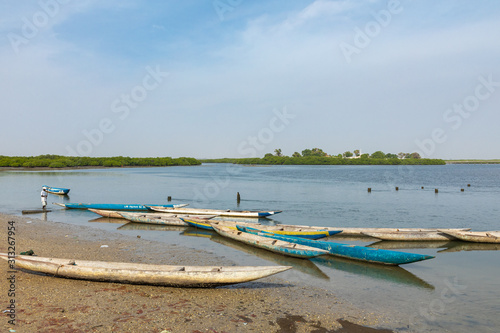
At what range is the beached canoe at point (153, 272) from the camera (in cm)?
976

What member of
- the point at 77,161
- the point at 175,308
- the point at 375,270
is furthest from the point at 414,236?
the point at 77,161

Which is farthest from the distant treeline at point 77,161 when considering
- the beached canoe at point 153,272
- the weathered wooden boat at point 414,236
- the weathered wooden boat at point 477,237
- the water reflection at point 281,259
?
the weathered wooden boat at point 477,237

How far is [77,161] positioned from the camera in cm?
13325

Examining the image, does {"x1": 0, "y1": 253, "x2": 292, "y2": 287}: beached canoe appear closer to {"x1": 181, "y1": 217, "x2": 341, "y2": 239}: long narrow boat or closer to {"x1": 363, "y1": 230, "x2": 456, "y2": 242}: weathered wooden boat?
{"x1": 181, "y1": 217, "x2": 341, "y2": 239}: long narrow boat

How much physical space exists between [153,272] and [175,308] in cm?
154

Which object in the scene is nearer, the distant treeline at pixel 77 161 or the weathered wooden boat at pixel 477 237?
the weathered wooden boat at pixel 477 237

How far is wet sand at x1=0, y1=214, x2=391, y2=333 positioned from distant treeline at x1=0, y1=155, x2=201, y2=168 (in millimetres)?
123635

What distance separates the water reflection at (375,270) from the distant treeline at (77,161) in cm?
12518

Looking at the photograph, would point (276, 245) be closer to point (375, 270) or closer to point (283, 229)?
point (283, 229)

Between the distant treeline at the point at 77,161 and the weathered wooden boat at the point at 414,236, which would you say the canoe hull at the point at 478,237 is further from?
the distant treeline at the point at 77,161

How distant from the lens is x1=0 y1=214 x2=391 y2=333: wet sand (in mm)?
7832

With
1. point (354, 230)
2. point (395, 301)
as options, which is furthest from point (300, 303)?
point (354, 230)

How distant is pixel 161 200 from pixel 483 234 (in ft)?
102

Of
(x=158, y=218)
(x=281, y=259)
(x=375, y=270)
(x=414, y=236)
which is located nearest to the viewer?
(x=375, y=270)
